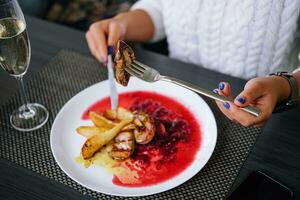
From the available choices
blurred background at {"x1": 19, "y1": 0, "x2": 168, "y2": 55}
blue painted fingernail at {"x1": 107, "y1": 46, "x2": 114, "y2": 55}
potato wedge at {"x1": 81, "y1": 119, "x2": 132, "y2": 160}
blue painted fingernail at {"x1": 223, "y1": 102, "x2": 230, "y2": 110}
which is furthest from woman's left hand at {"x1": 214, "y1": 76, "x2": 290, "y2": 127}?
blurred background at {"x1": 19, "y1": 0, "x2": 168, "y2": 55}

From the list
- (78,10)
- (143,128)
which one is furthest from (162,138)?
(78,10)

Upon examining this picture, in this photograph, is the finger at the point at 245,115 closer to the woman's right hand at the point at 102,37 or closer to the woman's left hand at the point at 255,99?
the woman's left hand at the point at 255,99

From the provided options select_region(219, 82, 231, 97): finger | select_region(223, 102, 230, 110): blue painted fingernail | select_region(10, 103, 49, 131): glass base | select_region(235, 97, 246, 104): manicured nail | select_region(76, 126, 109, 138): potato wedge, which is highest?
select_region(235, 97, 246, 104): manicured nail

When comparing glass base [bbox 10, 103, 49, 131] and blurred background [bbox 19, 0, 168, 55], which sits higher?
glass base [bbox 10, 103, 49, 131]

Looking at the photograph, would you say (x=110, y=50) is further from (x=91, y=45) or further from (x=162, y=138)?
(x=162, y=138)

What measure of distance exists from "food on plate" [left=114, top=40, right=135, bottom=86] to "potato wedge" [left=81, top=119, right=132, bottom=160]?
0.10 m

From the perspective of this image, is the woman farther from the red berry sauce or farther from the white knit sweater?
the red berry sauce

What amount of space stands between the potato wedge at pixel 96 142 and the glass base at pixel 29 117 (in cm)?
15

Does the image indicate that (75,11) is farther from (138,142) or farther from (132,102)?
(138,142)

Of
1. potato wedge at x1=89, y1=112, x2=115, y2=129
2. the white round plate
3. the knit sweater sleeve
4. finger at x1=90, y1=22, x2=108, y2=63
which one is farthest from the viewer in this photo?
the knit sweater sleeve

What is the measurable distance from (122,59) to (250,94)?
0.26 metres

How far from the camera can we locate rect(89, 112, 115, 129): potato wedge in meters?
0.87

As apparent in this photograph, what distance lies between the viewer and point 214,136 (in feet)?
2.76

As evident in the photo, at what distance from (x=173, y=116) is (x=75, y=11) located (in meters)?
1.43
